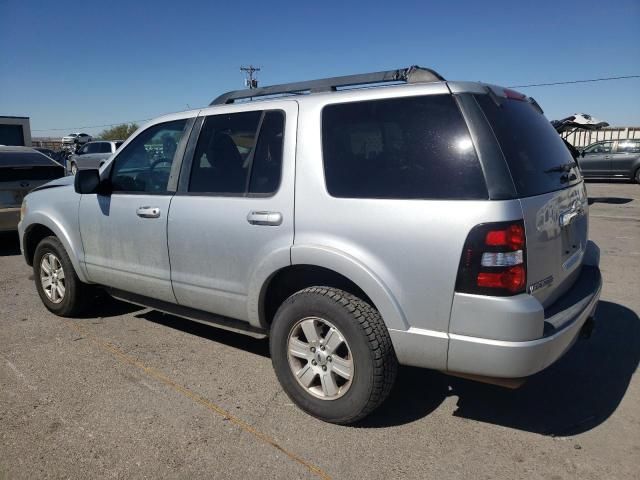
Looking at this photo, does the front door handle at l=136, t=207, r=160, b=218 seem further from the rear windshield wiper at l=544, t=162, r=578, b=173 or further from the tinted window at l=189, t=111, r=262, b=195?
the rear windshield wiper at l=544, t=162, r=578, b=173

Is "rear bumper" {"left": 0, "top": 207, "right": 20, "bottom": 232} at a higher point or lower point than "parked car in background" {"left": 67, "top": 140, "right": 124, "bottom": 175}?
lower

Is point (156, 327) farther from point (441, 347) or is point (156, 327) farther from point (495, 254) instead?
point (495, 254)

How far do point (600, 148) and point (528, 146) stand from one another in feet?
62.4

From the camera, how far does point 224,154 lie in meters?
3.53

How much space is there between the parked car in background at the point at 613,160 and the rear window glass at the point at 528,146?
1711 cm

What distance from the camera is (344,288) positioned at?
9.81 feet

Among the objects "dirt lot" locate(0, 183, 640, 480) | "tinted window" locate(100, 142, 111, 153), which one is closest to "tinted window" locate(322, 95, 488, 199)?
"dirt lot" locate(0, 183, 640, 480)

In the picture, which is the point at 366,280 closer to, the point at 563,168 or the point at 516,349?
the point at 516,349

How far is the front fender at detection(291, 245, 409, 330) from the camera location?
263 cm

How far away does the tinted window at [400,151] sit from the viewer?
2.50m

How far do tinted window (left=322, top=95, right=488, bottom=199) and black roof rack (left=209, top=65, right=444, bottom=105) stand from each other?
0.93 feet

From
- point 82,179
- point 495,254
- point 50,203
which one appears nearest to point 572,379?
point 495,254

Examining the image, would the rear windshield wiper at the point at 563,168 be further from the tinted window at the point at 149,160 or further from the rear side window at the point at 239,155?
the tinted window at the point at 149,160

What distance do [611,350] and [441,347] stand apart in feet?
7.23
